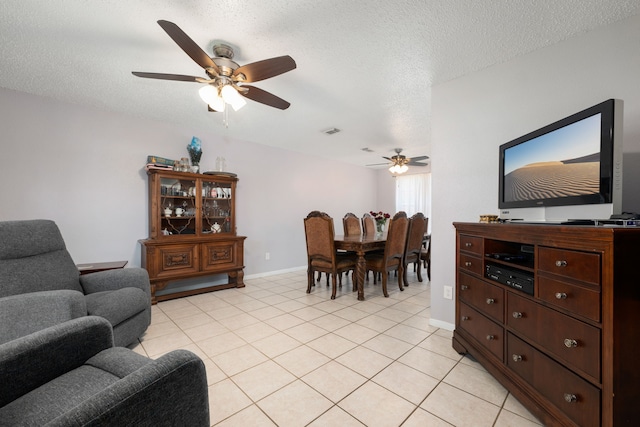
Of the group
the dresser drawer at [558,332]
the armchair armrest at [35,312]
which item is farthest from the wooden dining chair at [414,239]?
the armchair armrest at [35,312]

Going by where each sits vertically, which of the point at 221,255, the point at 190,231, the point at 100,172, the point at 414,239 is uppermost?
the point at 100,172

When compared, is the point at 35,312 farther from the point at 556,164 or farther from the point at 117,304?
the point at 556,164

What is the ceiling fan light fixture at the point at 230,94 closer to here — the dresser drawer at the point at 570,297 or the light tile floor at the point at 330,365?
the light tile floor at the point at 330,365

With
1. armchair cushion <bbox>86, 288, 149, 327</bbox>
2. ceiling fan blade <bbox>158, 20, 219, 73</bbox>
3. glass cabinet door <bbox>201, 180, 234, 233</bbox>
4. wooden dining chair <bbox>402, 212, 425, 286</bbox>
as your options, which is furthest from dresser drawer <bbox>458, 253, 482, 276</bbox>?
glass cabinet door <bbox>201, 180, 234, 233</bbox>

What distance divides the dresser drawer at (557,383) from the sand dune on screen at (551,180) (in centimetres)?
86

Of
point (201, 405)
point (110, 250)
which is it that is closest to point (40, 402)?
point (201, 405)

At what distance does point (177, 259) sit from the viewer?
320 cm

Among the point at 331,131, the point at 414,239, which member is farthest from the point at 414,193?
the point at 331,131

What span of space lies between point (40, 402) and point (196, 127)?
3.51 metres

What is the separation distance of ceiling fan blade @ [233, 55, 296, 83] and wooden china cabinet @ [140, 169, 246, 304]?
198 centimetres

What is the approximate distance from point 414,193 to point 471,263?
469cm

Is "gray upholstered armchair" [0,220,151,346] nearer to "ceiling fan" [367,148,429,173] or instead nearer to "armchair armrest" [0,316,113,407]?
"armchair armrest" [0,316,113,407]

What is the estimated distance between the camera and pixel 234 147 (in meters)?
4.10

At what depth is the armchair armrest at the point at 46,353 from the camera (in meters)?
0.81
